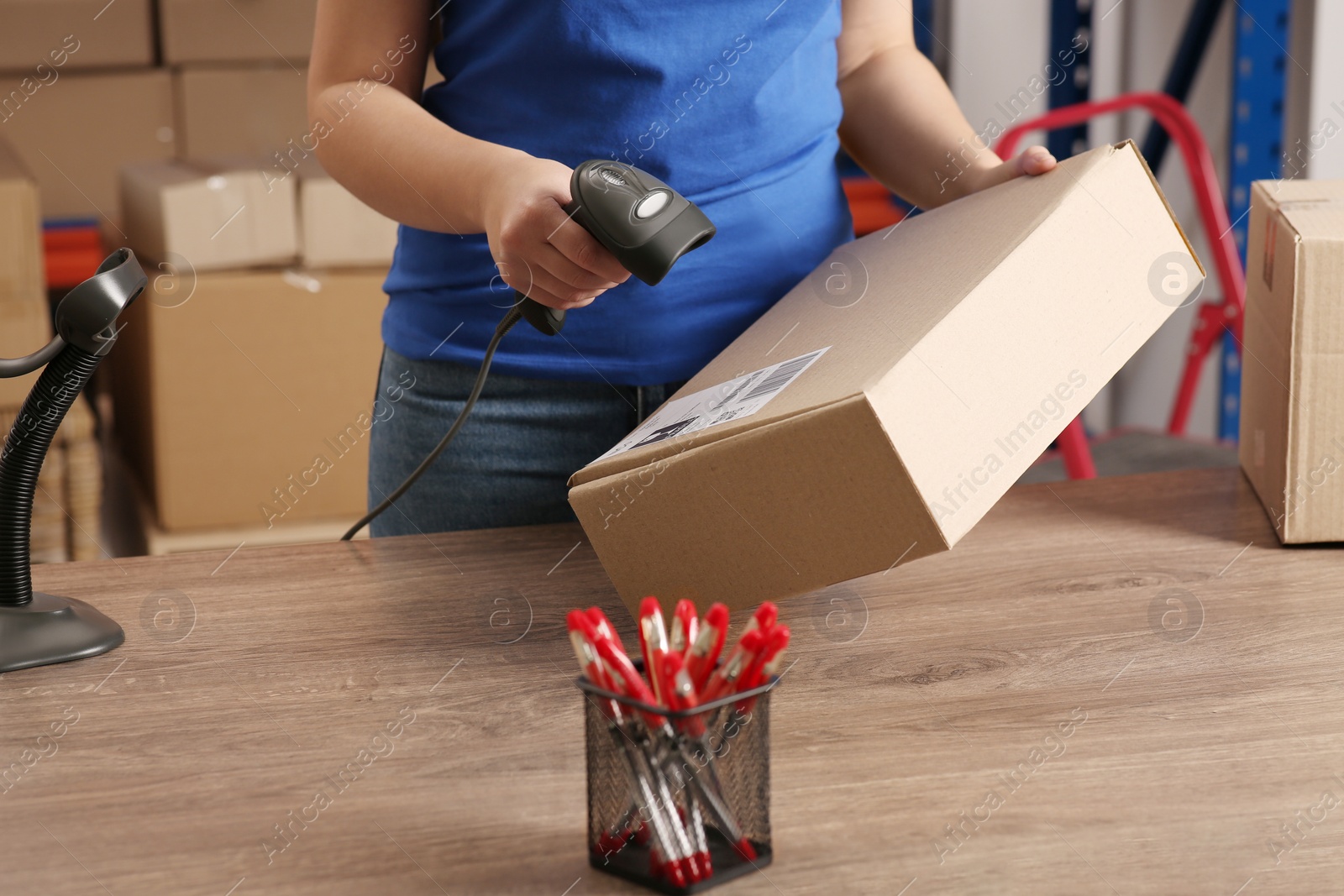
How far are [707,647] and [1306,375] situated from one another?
573 millimetres

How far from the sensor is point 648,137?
0.85 metres

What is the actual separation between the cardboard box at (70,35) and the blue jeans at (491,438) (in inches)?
64.3

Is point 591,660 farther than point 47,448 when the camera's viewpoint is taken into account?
No

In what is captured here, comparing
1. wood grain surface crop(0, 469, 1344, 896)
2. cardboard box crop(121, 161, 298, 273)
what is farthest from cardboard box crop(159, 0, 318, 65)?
wood grain surface crop(0, 469, 1344, 896)

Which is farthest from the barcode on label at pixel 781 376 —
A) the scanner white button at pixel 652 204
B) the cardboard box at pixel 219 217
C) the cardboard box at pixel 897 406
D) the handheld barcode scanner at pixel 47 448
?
the cardboard box at pixel 219 217

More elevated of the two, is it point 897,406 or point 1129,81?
point 897,406

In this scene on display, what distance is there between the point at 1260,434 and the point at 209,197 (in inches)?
61.7

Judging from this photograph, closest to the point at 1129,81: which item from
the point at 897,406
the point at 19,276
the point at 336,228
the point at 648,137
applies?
the point at 336,228

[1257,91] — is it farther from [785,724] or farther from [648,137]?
[785,724]

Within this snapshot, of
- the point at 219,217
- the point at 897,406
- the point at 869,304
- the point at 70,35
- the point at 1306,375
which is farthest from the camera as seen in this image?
the point at 70,35

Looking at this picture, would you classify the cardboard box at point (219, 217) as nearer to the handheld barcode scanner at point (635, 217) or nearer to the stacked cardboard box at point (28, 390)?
the stacked cardboard box at point (28, 390)

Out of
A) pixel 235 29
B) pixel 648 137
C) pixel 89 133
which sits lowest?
pixel 89 133

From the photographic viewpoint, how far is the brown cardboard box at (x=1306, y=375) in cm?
86

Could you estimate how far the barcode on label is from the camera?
0.68 m
